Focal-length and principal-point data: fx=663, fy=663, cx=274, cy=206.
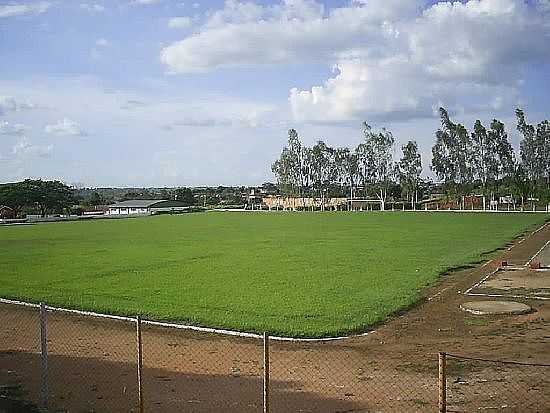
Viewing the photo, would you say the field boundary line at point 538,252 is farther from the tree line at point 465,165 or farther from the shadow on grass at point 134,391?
the tree line at point 465,165

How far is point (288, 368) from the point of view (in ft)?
38.8

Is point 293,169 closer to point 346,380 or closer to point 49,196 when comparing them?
point 49,196

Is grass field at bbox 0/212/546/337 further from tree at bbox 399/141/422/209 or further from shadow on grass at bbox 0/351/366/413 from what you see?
tree at bbox 399/141/422/209

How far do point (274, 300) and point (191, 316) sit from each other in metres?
3.23

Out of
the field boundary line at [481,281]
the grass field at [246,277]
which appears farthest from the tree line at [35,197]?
the field boundary line at [481,281]

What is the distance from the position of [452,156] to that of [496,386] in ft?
378

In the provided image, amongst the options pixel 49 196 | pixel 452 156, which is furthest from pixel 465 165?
pixel 49 196

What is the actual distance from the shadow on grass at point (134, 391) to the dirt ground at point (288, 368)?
0.06 ft

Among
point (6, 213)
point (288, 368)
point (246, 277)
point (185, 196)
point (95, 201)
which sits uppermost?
point (185, 196)

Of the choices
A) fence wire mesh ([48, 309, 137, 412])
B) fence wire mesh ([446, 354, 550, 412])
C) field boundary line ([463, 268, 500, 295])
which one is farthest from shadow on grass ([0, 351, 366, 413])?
field boundary line ([463, 268, 500, 295])

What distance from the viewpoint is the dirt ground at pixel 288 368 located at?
31.9 ft

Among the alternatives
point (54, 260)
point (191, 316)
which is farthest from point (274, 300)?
point (54, 260)

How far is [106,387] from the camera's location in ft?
34.8

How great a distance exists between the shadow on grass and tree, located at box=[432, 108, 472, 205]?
115 meters
